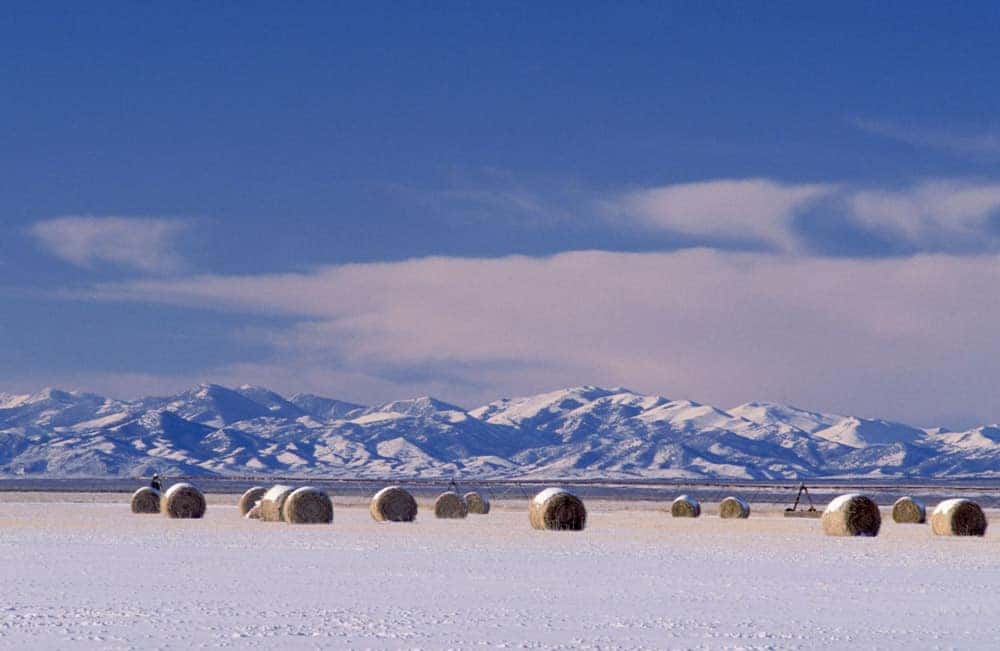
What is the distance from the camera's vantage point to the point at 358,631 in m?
20.2

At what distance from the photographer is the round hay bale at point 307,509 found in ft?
176

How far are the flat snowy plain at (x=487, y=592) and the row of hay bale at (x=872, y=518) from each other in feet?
7.04

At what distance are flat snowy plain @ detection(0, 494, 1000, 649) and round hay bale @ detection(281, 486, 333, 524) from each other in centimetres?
772

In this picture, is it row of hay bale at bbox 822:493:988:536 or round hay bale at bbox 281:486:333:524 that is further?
round hay bale at bbox 281:486:333:524

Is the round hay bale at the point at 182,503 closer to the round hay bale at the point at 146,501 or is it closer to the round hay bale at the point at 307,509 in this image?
the round hay bale at the point at 307,509

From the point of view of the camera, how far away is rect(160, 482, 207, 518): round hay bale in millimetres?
60875

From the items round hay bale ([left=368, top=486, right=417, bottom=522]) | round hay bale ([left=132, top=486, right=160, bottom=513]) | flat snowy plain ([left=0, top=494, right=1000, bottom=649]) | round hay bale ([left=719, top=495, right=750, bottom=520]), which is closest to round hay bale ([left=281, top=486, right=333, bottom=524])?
round hay bale ([left=368, top=486, right=417, bottom=522])

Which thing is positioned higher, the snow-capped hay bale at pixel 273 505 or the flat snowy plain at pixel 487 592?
the snow-capped hay bale at pixel 273 505

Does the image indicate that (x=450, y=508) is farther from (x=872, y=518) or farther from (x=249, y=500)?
(x=872, y=518)

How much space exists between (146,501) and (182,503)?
9.91m

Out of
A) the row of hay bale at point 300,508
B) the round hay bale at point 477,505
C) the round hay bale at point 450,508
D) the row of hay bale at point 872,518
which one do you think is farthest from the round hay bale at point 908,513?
the row of hay bale at point 300,508

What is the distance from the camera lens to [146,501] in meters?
70.2

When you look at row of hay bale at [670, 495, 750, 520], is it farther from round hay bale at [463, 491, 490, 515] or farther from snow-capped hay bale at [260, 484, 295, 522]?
snow-capped hay bale at [260, 484, 295, 522]

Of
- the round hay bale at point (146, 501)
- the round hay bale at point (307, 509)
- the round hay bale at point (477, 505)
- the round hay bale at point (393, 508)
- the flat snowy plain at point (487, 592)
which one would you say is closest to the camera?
the flat snowy plain at point (487, 592)
